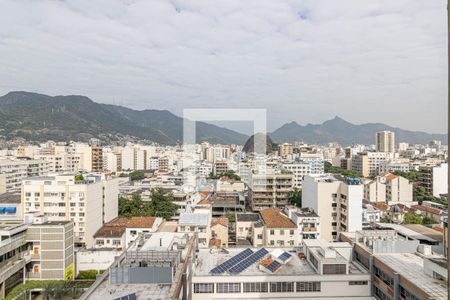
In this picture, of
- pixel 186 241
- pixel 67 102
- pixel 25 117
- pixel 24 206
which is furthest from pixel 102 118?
pixel 186 241

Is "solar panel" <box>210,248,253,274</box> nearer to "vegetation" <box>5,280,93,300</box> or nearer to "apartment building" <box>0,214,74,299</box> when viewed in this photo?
"vegetation" <box>5,280,93,300</box>

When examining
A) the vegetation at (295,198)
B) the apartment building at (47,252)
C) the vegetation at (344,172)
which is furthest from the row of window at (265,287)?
the vegetation at (344,172)

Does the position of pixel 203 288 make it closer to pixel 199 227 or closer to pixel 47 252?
pixel 199 227

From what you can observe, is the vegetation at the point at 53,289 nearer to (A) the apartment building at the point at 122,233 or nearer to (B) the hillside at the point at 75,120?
(A) the apartment building at the point at 122,233

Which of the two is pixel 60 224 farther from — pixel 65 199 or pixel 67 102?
pixel 67 102

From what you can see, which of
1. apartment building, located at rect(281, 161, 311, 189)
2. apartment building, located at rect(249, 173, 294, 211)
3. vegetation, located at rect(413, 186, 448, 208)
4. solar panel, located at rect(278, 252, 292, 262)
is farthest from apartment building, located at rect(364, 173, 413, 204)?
solar panel, located at rect(278, 252, 292, 262)

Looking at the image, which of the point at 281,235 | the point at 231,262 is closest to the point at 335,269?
the point at 231,262
